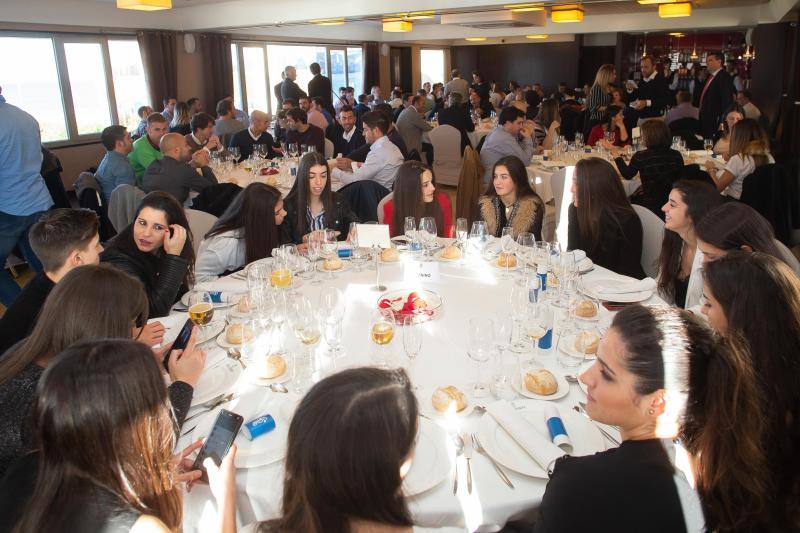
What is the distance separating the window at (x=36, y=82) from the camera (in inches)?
321

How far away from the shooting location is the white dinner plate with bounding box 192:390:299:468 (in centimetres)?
160

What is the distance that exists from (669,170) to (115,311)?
4.56m

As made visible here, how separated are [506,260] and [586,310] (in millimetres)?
712

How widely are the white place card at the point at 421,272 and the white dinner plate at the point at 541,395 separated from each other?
925 millimetres

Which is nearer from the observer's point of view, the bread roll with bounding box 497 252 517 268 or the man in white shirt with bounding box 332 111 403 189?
the bread roll with bounding box 497 252 517 268

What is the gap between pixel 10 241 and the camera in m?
4.64

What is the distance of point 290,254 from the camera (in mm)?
2926

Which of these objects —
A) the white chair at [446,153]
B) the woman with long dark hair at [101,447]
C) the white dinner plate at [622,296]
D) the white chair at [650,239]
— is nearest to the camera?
the woman with long dark hair at [101,447]

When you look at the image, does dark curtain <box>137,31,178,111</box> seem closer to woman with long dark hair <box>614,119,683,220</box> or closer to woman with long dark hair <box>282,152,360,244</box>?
woman with long dark hair <box>282,152,360,244</box>

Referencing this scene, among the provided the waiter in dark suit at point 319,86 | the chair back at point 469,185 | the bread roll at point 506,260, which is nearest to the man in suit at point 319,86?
the waiter in dark suit at point 319,86

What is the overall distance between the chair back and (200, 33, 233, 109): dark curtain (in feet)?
23.7

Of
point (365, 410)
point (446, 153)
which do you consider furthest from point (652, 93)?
point (365, 410)

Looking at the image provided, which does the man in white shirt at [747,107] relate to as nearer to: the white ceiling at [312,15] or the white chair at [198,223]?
the white ceiling at [312,15]

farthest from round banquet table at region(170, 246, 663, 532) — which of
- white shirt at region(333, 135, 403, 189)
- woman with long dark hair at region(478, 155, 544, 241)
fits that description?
white shirt at region(333, 135, 403, 189)
